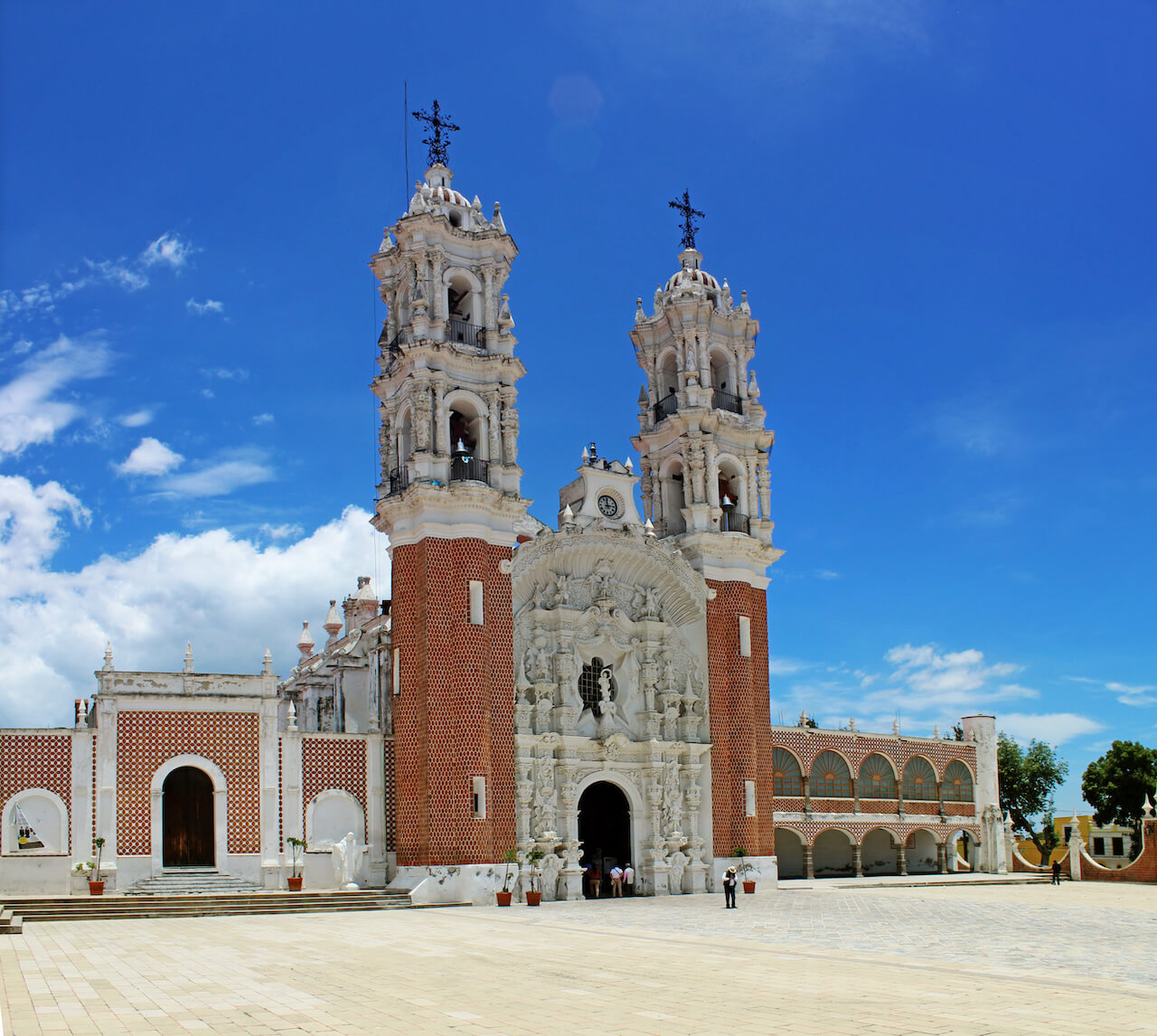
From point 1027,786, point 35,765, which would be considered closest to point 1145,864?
point 1027,786

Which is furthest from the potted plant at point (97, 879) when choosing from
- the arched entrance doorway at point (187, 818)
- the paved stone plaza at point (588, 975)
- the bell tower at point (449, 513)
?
the bell tower at point (449, 513)

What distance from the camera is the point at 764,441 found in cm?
4122

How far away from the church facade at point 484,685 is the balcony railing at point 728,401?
0.24m

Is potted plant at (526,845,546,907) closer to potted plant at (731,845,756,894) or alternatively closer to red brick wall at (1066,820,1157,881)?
potted plant at (731,845,756,894)

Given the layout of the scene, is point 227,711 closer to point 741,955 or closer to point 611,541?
point 611,541

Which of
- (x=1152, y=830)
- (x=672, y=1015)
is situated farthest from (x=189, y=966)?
(x=1152, y=830)

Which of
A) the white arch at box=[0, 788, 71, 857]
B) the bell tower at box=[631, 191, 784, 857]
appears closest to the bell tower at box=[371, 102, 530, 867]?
the bell tower at box=[631, 191, 784, 857]

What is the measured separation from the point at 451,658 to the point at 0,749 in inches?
445

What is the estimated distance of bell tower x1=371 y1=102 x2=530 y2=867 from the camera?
31609mm

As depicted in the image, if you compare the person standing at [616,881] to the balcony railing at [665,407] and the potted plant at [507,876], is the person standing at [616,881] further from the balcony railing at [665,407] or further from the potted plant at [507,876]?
the balcony railing at [665,407]

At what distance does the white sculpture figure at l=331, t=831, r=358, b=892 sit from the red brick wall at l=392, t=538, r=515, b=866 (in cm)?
142

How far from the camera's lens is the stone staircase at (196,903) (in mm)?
25297

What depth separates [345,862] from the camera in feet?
101

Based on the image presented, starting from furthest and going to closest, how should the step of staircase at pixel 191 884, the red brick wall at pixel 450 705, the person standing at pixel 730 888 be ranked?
the red brick wall at pixel 450 705
the person standing at pixel 730 888
the step of staircase at pixel 191 884
